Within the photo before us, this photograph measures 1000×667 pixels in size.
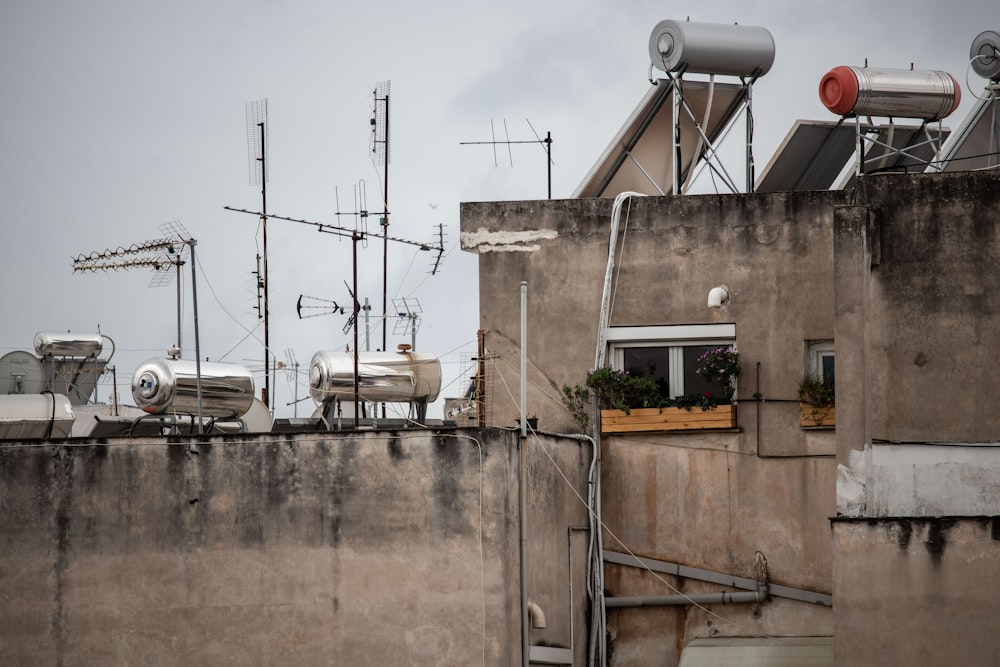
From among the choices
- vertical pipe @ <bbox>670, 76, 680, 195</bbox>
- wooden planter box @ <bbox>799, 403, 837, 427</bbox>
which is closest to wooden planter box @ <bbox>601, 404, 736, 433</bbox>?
wooden planter box @ <bbox>799, 403, 837, 427</bbox>

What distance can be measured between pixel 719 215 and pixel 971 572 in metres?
8.38

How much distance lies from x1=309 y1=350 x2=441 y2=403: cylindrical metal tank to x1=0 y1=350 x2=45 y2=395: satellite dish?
767cm

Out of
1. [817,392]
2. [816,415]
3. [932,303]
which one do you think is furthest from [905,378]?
[816,415]

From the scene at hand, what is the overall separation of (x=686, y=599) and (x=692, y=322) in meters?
4.67

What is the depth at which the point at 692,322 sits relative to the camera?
24.8 metres

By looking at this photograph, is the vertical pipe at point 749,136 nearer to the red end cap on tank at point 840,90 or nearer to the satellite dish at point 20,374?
the red end cap on tank at point 840,90

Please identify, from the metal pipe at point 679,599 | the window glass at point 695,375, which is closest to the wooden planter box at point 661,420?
the window glass at point 695,375

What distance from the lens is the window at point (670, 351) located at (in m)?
24.8

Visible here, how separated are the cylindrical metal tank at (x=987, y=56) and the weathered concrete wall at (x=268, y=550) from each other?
10682mm

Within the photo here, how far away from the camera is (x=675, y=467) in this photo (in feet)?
80.4

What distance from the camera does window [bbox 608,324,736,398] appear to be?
2475cm

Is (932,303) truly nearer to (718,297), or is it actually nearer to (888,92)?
(718,297)

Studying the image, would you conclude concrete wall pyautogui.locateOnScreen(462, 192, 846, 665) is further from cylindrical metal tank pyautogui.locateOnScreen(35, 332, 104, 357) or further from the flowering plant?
cylindrical metal tank pyautogui.locateOnScreen(35, 332, 104, 357)

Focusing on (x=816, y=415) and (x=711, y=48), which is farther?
(x=711, y=48)
